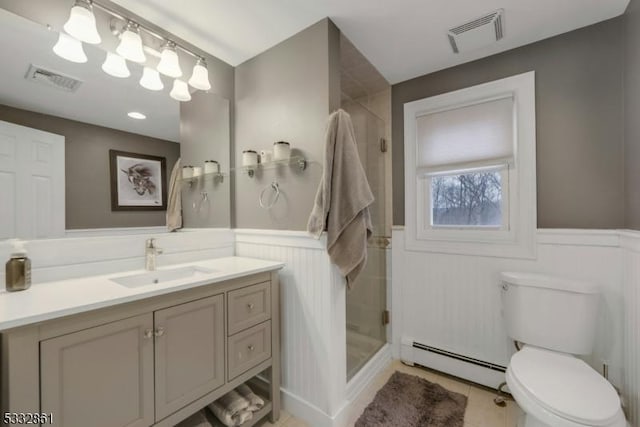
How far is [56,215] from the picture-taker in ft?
3.94

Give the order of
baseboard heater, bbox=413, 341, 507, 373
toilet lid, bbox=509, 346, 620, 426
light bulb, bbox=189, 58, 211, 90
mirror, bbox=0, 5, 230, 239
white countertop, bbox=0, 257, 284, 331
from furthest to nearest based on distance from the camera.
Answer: baseboard heater, bbox=413, 341, 507, 373
light bulb, bbox=189, 58, 211, 90
mirror, bbox=0, 5, 230, 239
toilet lid, bbox=509, 346, 620, 426
white countertop, bbox=0, 257, 284, 331

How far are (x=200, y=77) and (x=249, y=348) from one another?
1635mm

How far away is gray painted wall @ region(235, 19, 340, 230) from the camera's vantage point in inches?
58.7

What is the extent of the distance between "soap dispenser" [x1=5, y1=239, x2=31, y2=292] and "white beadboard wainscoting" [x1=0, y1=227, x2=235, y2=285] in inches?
2.9

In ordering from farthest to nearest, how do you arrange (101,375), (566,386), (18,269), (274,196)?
(274,196), (566,386), (18,269), (101,375)

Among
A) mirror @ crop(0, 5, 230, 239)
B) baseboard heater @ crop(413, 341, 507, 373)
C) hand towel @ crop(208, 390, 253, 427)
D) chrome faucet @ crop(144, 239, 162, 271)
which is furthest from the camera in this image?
baseboard heater @ crop(413, 341, 507, 373)

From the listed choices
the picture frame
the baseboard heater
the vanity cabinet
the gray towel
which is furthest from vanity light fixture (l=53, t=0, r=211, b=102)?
the baseboard heater

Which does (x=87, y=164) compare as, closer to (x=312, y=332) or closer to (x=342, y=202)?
(x=342, y=202)

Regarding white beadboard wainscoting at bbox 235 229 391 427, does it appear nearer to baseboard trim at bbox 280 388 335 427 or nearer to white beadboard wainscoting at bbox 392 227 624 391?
baseboard trim at bbox 280 388 335 427

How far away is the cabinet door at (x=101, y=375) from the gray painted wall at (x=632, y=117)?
2.30m

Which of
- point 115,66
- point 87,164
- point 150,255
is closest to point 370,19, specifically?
point 115,66

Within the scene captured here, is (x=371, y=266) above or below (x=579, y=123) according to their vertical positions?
below

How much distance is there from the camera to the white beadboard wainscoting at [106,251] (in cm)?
116

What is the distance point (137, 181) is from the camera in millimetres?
1441
